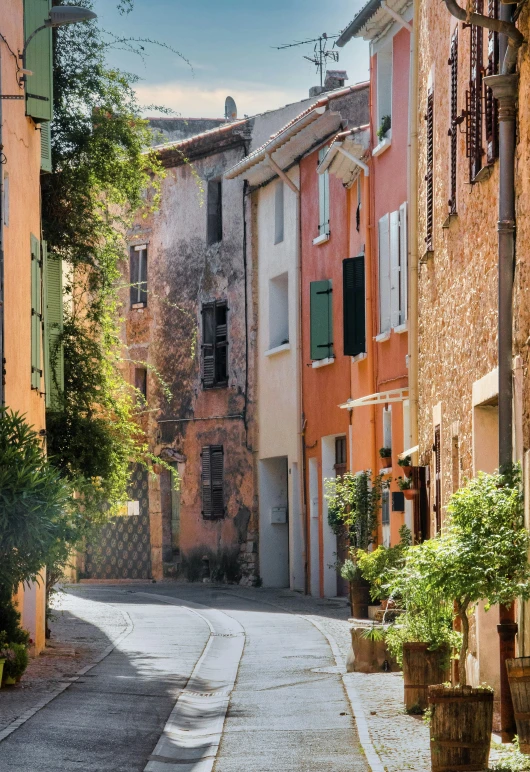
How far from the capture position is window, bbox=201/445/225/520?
31.8 meters

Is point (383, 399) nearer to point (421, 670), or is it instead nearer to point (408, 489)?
point (408, 489)

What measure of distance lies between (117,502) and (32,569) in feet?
26.6

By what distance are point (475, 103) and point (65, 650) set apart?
9261 mm

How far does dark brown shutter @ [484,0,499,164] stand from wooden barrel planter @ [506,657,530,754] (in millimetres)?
4117

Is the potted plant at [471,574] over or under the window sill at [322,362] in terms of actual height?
under

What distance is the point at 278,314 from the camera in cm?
2991

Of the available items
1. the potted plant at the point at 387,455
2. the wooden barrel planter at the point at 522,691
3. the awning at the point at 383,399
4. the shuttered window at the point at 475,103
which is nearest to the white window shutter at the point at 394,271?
the awning at the point at 383,399

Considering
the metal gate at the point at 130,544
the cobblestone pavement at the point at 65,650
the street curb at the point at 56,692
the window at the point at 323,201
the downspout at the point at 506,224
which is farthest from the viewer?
the metal gate at the point at 130,544

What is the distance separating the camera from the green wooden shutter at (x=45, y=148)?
61.1 ft

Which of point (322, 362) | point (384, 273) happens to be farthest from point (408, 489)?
point (322, 362)

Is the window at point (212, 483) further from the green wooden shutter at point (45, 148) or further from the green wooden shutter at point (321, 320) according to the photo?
the green wooden shutter at point (45, 148)

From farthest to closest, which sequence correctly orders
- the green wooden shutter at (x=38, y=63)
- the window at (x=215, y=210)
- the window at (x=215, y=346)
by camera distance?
the window at (x=215, y=210), the window at (x=215, y=346), the green wooden shutter at (x=38, y=63)

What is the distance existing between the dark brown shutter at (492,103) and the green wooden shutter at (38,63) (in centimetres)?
846

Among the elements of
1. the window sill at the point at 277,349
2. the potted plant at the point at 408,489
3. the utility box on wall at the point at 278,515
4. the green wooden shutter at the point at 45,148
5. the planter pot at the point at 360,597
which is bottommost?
the planter pot at the point at 360,597
